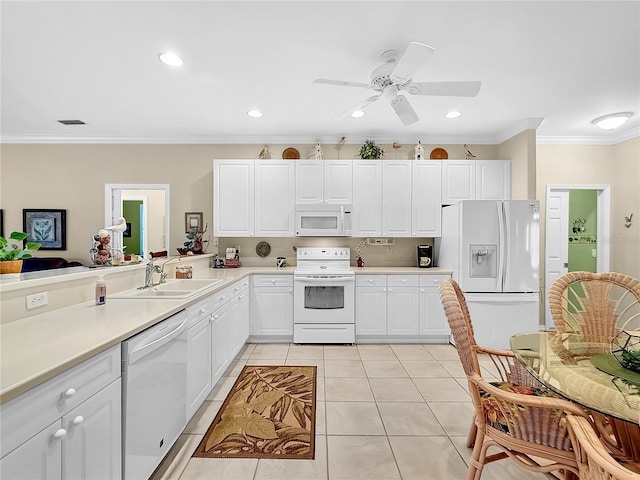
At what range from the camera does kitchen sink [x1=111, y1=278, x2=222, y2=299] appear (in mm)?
2375

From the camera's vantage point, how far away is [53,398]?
111 centimetres

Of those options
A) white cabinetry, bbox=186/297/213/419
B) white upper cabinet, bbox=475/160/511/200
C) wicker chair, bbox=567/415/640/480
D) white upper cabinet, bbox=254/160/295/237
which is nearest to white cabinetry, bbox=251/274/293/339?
white upper cabinet, bbox=254/160/295/237

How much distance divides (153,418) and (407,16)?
276cm

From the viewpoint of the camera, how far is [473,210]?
3.86 metres

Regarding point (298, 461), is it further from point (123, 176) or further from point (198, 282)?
point (123, 176)

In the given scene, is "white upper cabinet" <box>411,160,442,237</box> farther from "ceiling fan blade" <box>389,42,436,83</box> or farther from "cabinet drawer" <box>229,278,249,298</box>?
"cabinet drawer" <box>229,278,249,298</box>

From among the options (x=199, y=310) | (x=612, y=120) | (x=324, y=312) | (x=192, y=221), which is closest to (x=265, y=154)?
(x=192, y=221)

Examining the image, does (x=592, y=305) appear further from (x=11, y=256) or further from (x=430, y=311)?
(x=11, y=256)

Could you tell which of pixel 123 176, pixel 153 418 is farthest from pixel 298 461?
pixel 123 176

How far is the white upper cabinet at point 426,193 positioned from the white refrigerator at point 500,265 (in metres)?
0.56

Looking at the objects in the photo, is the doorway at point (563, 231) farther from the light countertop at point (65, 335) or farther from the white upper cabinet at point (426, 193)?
the light countertop at point (65, 335)

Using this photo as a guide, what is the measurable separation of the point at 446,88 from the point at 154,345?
2549 mm

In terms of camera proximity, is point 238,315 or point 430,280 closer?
point 238,315

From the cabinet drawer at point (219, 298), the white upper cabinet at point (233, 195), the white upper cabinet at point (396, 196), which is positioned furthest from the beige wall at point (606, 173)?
the cabinet drawer at point (219, 298)
